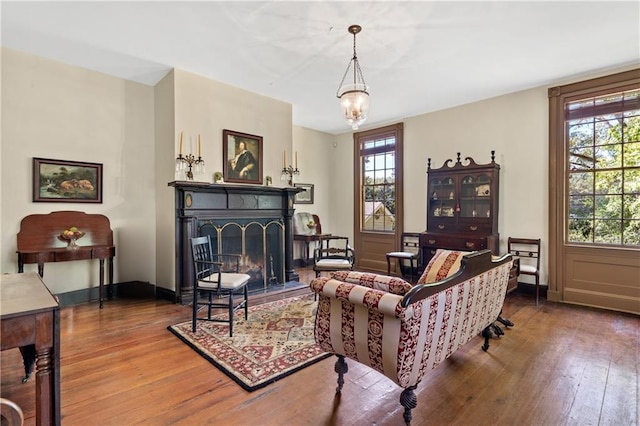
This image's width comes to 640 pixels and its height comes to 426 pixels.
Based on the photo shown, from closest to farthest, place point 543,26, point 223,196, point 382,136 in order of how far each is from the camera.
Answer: point 543,26 → point 223,196 → point 382,136

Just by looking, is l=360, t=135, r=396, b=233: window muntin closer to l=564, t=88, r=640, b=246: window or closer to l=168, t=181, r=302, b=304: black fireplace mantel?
l=168, t=181, r=302, b=304: black fireplace mantel

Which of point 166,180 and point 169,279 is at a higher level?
point 166,180

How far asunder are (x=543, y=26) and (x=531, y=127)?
6.00 feet

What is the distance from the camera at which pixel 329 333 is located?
216 centimetres

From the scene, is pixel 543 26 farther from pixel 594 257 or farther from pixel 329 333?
pixel 329 333

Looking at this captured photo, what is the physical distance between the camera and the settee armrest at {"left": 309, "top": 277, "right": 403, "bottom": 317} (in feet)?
5.57

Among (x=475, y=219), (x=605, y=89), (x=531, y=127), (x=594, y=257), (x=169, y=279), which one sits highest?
(x=605, y=89)

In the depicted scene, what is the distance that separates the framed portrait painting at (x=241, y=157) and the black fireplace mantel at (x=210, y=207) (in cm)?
23

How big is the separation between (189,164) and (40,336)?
3.08m

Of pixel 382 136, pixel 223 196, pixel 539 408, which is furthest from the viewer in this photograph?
pixel 382 136

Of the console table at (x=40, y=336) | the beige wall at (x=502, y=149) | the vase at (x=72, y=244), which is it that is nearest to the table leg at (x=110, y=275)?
the vase at (x=72, y=244)

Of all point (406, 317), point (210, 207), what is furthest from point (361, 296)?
point (210, 207)

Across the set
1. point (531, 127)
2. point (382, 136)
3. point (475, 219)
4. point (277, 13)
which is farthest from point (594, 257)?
point (277, 13)

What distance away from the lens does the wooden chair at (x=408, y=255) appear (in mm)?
5495
